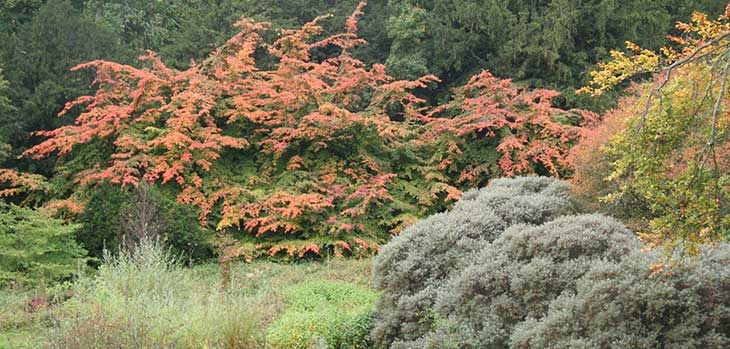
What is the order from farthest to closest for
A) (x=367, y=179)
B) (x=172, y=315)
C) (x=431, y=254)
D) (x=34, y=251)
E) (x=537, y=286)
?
1. (x=367, y=179)
2. (x=34, y=251)
3. (x=431, y=254)
4. (x=172, y=315)
5. (x=537, y=286)

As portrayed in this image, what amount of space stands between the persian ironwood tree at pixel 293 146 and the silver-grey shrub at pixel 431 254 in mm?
3294

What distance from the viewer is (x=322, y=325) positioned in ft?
18.4

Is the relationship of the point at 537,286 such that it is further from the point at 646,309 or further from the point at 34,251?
the point at 34,251

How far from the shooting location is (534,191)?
285 inches

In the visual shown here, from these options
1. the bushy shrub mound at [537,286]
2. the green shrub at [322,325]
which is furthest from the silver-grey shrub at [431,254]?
the green shrub at [322,325]

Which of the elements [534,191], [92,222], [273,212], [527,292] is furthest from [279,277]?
[527,292]

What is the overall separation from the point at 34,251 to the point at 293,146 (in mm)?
4258

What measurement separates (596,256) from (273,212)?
18.7 feet

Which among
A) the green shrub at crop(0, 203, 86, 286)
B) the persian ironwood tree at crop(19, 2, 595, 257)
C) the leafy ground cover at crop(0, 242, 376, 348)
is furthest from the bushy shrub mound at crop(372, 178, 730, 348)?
the green shrub at crop(0, 203, 86, 286)

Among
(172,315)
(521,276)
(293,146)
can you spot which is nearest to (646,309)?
(521,276)

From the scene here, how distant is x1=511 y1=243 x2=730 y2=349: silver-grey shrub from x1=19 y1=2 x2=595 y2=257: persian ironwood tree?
519 centimetres

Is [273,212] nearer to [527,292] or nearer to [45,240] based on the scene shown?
[45,240]

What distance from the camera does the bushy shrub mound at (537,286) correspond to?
4047mm

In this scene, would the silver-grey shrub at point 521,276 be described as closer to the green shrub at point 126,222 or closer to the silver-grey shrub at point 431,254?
the silver-grey shrub at point 431,254
